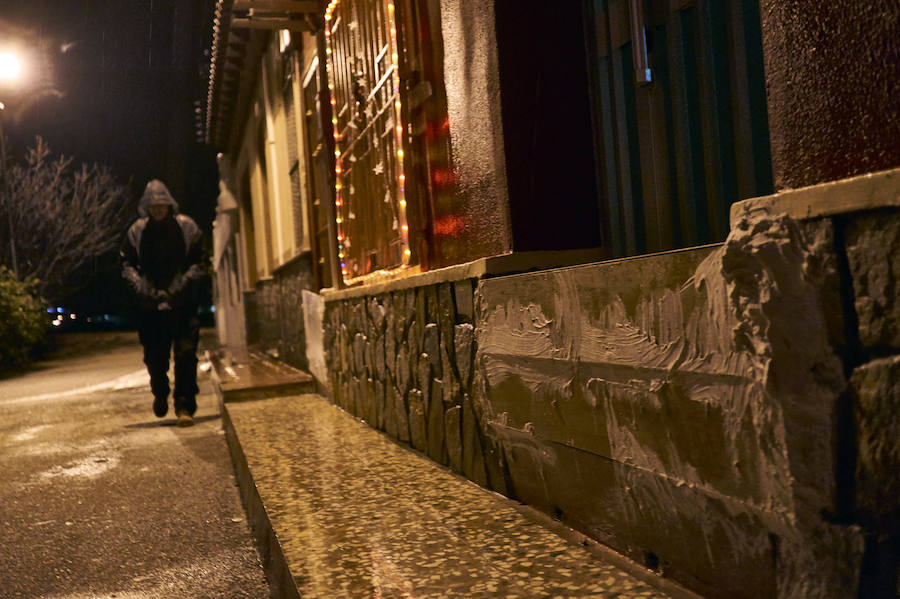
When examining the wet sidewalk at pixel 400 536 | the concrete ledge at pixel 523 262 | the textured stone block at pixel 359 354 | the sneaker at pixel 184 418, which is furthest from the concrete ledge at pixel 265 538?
the sneaker at pixel 184 418

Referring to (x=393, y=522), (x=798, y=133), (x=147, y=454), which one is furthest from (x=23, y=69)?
(x=798, y=133)

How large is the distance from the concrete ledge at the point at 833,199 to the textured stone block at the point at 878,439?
0.28m

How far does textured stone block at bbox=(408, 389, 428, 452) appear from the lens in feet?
13.3

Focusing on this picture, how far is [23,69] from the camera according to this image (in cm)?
1730

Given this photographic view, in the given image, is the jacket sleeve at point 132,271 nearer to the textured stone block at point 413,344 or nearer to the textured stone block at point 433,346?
the textured stone block at point 413,344

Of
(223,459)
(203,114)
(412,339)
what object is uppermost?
(203,114)

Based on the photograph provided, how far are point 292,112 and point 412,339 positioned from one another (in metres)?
5.94

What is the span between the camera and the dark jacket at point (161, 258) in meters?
6.77

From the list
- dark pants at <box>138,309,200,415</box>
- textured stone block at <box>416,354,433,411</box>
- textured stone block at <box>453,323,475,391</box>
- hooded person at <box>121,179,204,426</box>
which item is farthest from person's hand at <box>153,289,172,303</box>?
textured stone block at <box>453,323,475,391</box>

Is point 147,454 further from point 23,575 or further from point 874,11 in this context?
point 874,11

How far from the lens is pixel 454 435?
360 cm

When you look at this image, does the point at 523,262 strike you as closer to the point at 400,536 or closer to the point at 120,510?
the point at 400,536

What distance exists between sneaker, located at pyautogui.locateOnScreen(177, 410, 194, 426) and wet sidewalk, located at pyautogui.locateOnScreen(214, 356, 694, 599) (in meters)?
2.91

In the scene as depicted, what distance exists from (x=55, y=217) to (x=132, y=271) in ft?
71.0
